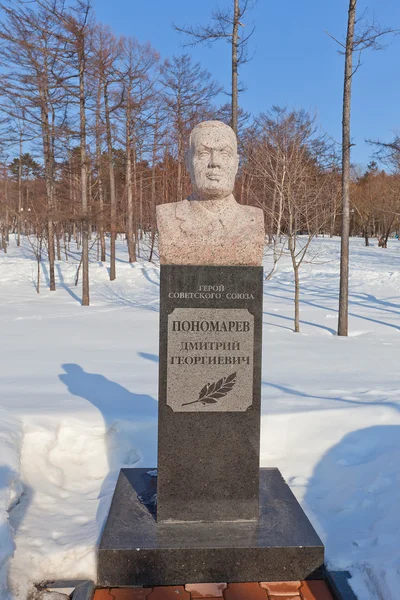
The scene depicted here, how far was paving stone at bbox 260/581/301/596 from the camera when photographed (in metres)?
3.13

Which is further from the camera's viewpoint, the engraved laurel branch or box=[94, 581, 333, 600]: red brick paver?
the engraved laurel branch

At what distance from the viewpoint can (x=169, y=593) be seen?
310cm

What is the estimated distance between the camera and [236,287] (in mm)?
3488

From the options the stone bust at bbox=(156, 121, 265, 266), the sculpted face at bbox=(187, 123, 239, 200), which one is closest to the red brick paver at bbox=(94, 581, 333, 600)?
the stone bust at bbox=(156, 121, 265, 266)

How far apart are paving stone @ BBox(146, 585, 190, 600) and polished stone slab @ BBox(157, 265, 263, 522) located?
51 centimetres

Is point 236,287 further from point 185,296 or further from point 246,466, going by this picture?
point 246,466

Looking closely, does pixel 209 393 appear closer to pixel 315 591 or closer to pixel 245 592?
pixel 245 592

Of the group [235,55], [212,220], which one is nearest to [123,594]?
[212,220]

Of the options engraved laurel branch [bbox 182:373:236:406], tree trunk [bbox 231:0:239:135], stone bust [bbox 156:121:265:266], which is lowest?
engraved laurel branch [bbox 182:373:236:406]

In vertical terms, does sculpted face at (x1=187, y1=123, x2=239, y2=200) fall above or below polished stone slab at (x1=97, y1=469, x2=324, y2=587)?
above

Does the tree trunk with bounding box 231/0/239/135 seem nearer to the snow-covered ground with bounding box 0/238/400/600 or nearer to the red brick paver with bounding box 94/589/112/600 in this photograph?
the snow-covered ground with bounding box 0/238/400/600

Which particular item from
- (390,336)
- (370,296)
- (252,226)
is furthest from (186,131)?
(252,226)

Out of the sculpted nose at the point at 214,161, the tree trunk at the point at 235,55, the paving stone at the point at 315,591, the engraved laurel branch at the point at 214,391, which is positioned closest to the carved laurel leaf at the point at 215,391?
the engraved laurel branch at the point at 214,391

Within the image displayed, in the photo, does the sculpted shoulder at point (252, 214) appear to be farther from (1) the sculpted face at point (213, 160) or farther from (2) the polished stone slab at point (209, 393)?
(2) the polished stone slab at point (209, 393)
